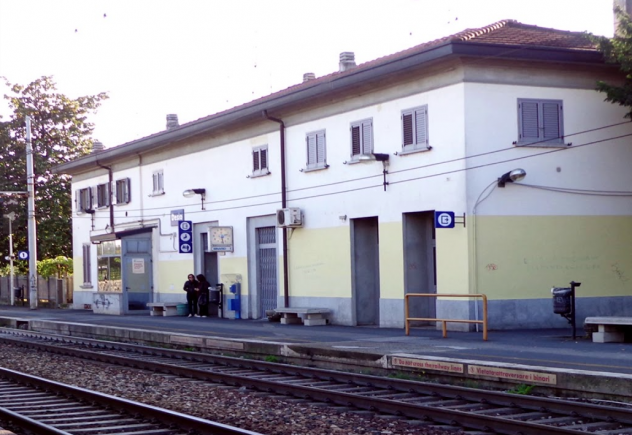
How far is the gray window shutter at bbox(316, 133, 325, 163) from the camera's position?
2592cm

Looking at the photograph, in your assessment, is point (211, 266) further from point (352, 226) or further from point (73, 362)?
point (73, 362)

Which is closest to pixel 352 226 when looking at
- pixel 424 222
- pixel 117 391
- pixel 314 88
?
pixel 424 222

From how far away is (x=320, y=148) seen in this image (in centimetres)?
2602

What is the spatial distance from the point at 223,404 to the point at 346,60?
1800cm

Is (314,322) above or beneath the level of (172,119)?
beneath

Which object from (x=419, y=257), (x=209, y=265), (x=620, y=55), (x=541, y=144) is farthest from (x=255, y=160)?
(x=620, y=55)

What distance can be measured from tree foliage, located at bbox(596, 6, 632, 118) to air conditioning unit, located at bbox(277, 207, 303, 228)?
8.98m

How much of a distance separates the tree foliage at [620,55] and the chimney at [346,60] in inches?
351

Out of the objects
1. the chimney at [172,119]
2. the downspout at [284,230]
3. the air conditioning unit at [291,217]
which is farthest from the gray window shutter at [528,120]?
the chimney at [172,119]

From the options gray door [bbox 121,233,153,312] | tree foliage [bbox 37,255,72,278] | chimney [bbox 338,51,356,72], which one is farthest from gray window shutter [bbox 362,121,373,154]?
tree foliage [bbox 37,255,72,278]

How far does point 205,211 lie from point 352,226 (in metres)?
8.48

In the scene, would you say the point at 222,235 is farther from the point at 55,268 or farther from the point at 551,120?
the point at 55,268

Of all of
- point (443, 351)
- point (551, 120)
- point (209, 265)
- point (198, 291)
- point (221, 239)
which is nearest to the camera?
point (443, 351)

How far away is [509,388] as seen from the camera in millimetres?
13078
